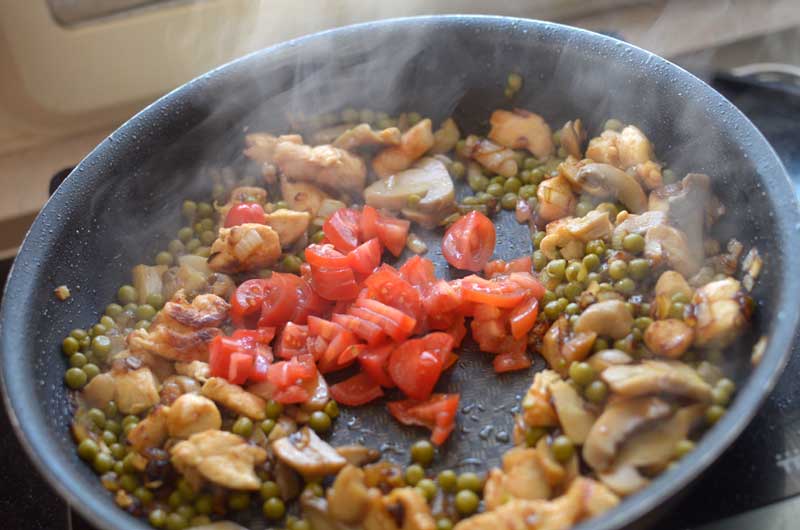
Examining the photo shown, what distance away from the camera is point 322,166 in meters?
3.03

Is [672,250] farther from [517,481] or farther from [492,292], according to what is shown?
[517,481]

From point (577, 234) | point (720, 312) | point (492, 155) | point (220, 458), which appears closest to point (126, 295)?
point (220, 458)

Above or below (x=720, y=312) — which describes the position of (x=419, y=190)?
below

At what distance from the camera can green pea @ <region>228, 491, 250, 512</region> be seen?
2.30m

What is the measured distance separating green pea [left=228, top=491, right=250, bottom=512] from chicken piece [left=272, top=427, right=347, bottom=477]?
14 centimetres

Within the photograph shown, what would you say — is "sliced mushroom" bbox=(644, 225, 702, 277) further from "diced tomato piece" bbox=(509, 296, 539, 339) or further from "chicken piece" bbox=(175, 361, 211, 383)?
"chicken piece" bbox=(175, 361, 211, 383)

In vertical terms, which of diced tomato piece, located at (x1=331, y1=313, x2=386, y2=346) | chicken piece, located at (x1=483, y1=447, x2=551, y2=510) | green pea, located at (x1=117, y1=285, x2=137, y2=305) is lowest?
green pea, located at (x1=117, y1=285, x2=137, y2=305)

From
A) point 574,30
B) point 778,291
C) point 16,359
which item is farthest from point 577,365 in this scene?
point 16,359

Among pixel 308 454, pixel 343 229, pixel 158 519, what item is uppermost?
pixel 343 229

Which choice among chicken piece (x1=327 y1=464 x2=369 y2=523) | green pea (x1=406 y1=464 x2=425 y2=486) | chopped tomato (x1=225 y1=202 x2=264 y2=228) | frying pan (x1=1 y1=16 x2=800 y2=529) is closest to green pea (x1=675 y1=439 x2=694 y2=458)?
frying pan (x1=1 y1=16 x2=800 y2=529)

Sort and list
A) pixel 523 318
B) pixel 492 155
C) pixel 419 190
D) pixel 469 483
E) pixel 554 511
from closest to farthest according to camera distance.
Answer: pixel 554 511, pixel 469 483, pixel 523 318, pixel 419 190, pixel 492 155

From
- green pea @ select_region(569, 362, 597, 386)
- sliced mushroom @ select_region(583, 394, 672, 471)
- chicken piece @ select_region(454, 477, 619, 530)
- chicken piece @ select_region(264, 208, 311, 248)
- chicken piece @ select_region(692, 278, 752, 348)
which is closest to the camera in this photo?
chicken piece @ select_region(454, 477, 619, 530)

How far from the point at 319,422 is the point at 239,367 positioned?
0.30 meters

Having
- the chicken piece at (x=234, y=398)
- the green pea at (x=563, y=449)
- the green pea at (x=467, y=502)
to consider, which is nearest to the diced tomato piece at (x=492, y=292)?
the green pea at (x=563, y=449)
